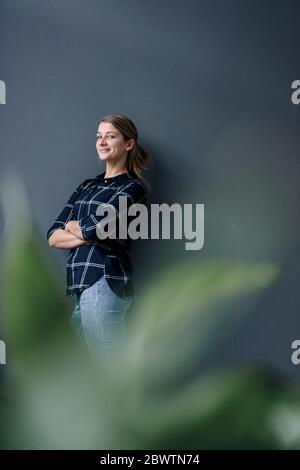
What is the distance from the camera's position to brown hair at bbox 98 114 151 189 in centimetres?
232

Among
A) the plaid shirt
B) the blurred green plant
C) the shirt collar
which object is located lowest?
the blurred green plant

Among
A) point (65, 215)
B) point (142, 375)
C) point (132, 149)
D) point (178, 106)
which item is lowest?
point (142, 375)

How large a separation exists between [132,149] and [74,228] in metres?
0.37

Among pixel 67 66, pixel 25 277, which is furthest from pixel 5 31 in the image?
pixel 25 277

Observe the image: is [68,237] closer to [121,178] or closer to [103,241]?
[103,241]

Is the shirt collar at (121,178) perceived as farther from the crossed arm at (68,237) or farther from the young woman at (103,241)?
the crossed arm at (68,237)

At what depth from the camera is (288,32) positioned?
2432mm

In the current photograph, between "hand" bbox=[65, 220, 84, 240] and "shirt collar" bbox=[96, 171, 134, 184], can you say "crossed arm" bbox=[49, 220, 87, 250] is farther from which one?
"shirt collar" bbox=[96, 171, 134, 184]

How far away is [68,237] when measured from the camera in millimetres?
2254

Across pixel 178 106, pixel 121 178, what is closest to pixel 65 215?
pixel 121 178

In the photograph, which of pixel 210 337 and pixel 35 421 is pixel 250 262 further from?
pixel 35 421

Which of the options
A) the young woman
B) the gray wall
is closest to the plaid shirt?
the young woman

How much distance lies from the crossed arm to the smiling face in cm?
27
